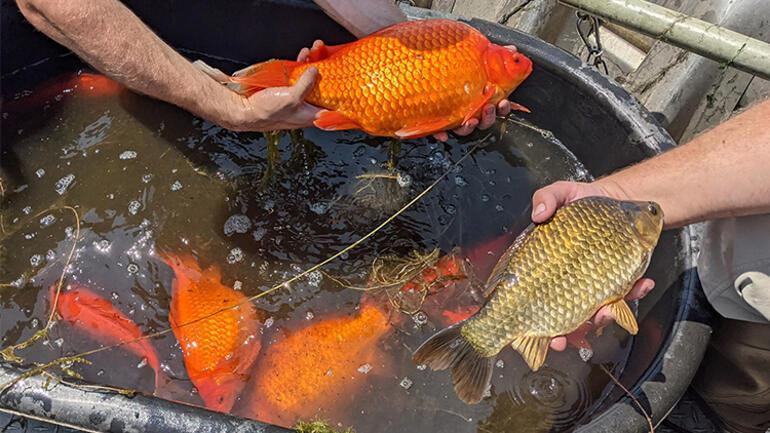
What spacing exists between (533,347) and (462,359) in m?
0.19

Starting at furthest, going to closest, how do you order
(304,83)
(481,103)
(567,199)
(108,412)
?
1. (481,103)
2. (304,83)
3. (567,199)
4. (108,412)

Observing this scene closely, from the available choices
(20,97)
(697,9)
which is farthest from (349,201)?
(697,9)

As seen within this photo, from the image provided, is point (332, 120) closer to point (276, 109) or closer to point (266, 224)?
point (276, 109)

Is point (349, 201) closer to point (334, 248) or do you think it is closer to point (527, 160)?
point (334, 248)

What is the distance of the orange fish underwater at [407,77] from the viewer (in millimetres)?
1994

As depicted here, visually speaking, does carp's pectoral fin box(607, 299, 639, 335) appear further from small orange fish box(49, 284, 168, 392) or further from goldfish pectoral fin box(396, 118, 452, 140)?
small orange fish box(49, 284, 168, 392)

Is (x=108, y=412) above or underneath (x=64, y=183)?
above

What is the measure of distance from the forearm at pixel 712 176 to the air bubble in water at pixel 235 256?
1.37 metres

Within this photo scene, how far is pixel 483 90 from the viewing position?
2109 millimetres

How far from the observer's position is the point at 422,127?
206cm

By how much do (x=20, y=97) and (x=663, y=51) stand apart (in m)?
2.97

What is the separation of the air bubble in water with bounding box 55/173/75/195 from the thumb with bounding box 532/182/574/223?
6.17ft

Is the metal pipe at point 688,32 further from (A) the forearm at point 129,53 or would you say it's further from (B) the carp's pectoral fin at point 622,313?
(A) the forearm at point 129,53

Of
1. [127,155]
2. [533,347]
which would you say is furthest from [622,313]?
[127,155]
